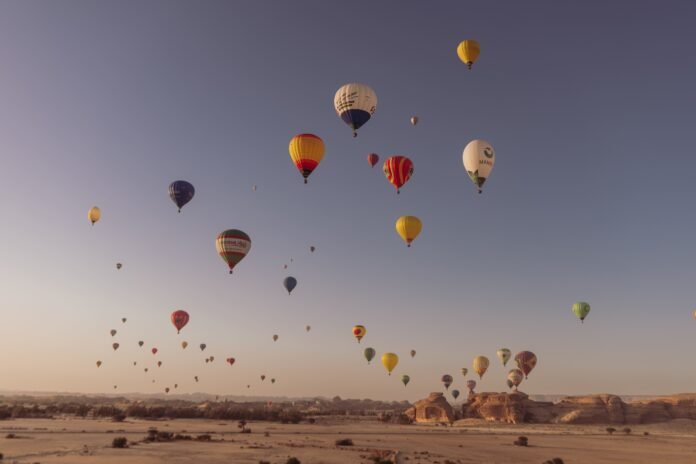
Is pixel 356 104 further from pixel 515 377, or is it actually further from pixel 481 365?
pixel 515 377

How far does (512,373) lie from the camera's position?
103 meters

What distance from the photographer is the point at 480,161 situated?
151 ft

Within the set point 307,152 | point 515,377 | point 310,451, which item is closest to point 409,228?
point 307,152

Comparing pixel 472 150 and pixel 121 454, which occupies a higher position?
pixel 472 150

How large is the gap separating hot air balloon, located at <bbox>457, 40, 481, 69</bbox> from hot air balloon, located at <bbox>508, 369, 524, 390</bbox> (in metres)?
73.5

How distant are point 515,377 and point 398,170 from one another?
237 ft

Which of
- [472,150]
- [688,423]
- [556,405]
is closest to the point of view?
[472,150]

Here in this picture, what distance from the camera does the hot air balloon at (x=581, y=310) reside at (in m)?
73.5

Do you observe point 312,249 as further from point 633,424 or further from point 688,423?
point 688,423

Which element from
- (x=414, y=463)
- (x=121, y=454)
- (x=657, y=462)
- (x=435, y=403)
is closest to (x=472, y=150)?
(x=414, y=463)

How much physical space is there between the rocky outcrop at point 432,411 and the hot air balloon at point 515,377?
16196 mm

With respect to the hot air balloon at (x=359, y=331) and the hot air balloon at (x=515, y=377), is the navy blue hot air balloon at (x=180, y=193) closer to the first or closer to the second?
the hot air balloon at (x=359, y=331)

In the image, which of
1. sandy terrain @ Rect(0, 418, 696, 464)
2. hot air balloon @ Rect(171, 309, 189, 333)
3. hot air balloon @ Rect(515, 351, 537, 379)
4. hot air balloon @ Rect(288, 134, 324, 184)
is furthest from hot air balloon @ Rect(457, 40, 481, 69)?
hot air balloon @ Rect(515, 351, 537, 379)

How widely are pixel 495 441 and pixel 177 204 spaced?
44508 mm
